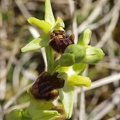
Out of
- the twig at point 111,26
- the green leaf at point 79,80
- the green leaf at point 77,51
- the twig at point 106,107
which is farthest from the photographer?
the twig at point 111,26

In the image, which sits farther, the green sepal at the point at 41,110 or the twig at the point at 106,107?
the twig at the point at 106,107

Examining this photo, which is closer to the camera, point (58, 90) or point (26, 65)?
point (58, 90)

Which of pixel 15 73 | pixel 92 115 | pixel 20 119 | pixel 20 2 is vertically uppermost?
pixel 20 119

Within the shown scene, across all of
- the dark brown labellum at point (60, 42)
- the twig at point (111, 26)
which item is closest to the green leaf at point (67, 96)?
the dark brown labellum at point (60, 42)

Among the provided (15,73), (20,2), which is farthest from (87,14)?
(15,73)

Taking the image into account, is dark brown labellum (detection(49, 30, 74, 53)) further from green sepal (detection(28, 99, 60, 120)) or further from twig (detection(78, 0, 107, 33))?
twig (detection(78, 0, 107, 33))

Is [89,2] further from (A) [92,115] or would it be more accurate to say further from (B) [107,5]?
(A) [92,115]

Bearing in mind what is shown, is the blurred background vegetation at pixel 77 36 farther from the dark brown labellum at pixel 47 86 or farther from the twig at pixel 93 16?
the dark brown labellum at pixel 47 86
